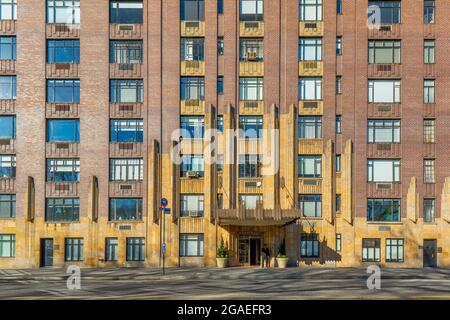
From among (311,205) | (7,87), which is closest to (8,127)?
(7,87)

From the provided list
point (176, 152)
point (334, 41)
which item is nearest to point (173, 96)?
point (176, 152)

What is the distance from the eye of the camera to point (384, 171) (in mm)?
44656

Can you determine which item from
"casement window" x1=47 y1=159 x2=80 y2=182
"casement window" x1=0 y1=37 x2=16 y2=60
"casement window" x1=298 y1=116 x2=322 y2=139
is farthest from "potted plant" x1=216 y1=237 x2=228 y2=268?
"casement window" x1=0 y1=37 x2=16 y2=60

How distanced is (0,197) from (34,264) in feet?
22.0

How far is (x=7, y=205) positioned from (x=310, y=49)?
30290 mm

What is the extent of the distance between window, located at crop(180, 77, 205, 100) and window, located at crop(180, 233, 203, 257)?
482 inches

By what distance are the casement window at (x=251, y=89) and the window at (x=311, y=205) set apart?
382 inches

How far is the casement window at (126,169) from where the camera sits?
148 feet

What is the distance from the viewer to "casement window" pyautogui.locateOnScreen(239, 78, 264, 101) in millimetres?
45312

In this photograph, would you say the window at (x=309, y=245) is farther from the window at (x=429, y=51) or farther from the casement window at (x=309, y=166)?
the window at (x=429, y=51)

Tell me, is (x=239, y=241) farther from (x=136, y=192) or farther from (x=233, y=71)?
(x=233, y=71)

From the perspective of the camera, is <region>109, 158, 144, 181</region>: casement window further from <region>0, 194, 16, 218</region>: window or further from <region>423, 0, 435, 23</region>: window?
<region>423, 0, 435, 23</region>: window

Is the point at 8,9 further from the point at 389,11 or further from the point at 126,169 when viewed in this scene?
the point at 389,11

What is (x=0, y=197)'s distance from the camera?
45094 millimetres
